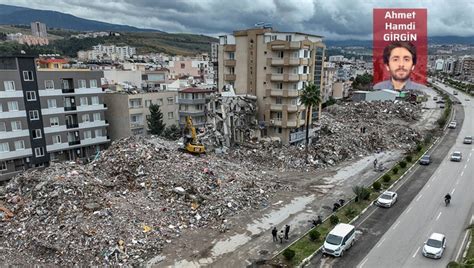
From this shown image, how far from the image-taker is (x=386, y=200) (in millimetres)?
32188

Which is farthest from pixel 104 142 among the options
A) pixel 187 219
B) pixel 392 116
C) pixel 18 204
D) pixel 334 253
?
pixel 392 116

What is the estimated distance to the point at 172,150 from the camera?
4144cm

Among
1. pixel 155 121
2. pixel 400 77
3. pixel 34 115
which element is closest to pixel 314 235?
pixel 155 121

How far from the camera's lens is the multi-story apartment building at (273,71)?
4938 cm

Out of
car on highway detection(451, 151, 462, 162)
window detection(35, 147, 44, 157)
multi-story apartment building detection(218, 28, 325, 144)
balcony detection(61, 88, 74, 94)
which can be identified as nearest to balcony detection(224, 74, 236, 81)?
multi-story apartment building detection(218, 28, 325, 144)

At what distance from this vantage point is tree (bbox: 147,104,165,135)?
5769 cm

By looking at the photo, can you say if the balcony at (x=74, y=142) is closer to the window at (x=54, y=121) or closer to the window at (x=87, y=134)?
the window at (x=87, y=134)

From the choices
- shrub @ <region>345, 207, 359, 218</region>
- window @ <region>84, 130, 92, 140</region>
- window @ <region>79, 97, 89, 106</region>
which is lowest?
shrub @ <region>345, 207, 359, 218</region>

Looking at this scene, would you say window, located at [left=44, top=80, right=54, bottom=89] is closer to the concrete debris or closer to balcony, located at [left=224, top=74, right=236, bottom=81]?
the concrete debris

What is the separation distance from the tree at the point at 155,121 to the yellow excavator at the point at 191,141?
16.1 meters

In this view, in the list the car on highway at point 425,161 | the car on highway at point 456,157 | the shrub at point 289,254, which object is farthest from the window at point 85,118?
the car on highway at point 456,157

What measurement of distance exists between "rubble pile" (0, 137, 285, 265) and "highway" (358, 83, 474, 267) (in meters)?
12.2

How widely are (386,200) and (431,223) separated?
4.33 metres

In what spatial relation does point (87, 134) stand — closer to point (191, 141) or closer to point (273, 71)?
point (191, 141)
